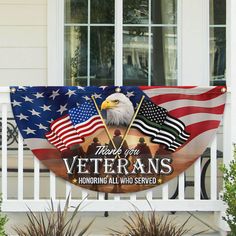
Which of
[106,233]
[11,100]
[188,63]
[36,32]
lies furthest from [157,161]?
[36,32]

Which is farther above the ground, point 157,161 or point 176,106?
point 176,106

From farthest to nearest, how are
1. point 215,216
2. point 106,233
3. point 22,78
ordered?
point 22,78 → point 215,216 → point 106,233

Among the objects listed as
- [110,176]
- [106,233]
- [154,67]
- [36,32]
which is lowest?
[106,233]

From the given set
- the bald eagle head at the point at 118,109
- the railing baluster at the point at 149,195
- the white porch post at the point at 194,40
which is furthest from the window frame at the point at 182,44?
the railing baluster at the point at 149,195

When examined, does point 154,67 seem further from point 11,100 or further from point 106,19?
point 11,100

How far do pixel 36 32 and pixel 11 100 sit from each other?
185 cm

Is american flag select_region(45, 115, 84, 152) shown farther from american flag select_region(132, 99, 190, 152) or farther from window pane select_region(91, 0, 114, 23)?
window pane select_region(91, 0, 114, 23)

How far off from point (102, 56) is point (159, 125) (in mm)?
2035

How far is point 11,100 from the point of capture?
5.18 m

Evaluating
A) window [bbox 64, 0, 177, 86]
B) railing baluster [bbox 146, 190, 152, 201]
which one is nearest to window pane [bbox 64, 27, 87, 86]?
window [bbox 64, 0, 177, 86]

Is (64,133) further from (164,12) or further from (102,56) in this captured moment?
(164,12)

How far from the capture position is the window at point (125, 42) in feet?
22.7

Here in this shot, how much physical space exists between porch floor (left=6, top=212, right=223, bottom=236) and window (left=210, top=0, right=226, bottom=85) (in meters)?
1.87

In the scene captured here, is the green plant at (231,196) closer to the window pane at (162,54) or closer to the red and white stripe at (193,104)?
the red and white stripe at (193,104)
